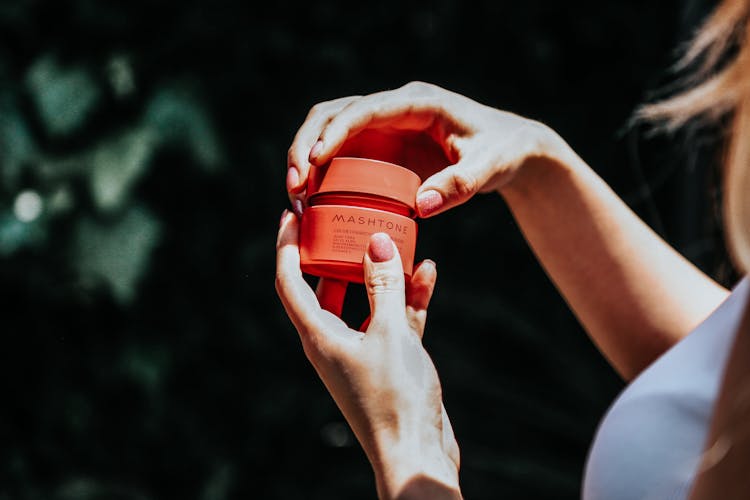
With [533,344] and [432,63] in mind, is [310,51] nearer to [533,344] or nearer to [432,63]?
[432,63]

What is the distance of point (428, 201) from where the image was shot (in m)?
0.70

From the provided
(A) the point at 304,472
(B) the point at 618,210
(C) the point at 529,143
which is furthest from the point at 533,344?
(C) the point at 529,143

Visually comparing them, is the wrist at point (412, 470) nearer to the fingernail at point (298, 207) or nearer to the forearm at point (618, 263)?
the fingernail at point (298, 207)

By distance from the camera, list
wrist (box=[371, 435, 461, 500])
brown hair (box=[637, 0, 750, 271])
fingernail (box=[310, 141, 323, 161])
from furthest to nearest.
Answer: brown hair (box=[637, 0, 750, 271]), fingernail (box=[310, 141, 323, 161]), wrist (box=[371, 435, 461, 500])

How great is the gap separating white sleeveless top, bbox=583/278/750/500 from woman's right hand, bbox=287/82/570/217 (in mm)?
263

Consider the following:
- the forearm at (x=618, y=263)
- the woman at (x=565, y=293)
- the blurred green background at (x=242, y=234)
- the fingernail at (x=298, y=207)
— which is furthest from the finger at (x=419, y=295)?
the blurred green background at (x=242, y=234)

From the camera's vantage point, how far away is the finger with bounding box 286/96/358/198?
71 centimetres

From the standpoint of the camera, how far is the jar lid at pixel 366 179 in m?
0.71

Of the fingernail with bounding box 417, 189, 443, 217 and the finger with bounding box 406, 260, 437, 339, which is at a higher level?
the fingernail with bounding box 417, 189, 443, 217

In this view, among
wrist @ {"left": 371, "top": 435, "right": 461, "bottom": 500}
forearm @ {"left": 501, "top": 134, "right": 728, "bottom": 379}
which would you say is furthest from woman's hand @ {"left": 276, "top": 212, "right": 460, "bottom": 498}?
forearm @ {"left": 501, "top": 134, "right": 728, "bottom": 379}

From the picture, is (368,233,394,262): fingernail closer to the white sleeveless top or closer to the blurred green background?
the white sleeveless top

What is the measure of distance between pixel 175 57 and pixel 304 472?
83cm

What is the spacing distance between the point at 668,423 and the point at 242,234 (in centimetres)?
90

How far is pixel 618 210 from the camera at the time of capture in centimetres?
93
